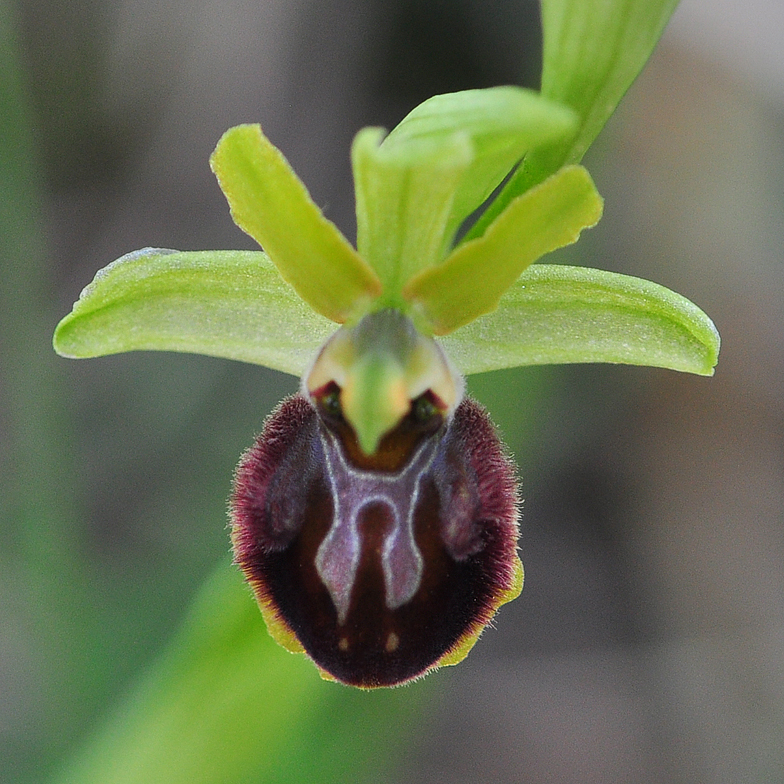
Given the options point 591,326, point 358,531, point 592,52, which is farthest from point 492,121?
point 358,531

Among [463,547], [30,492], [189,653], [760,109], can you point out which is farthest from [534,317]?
[760,109]

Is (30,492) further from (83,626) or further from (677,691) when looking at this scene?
(677,691)

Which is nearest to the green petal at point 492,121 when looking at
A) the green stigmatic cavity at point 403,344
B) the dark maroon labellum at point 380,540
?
the green stigmatic cavity at point 403,344

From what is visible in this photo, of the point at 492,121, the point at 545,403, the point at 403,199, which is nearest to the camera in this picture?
the point at 492,121

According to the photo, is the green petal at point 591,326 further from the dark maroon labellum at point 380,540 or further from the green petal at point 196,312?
the green petal at point 196,312

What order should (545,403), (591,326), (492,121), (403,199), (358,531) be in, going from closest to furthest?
(492,121)
(403,199)
(358,531)
(591,326)
(545,403)

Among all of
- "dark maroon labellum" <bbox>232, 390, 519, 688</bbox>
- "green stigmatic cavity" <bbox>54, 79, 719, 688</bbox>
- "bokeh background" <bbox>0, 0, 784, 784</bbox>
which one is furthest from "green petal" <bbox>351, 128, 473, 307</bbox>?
"bokeh background" <bbox>0, 0, 784, 784</bbox>

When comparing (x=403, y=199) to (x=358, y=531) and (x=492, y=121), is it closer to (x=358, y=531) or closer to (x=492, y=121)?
(x=492, y=121)
